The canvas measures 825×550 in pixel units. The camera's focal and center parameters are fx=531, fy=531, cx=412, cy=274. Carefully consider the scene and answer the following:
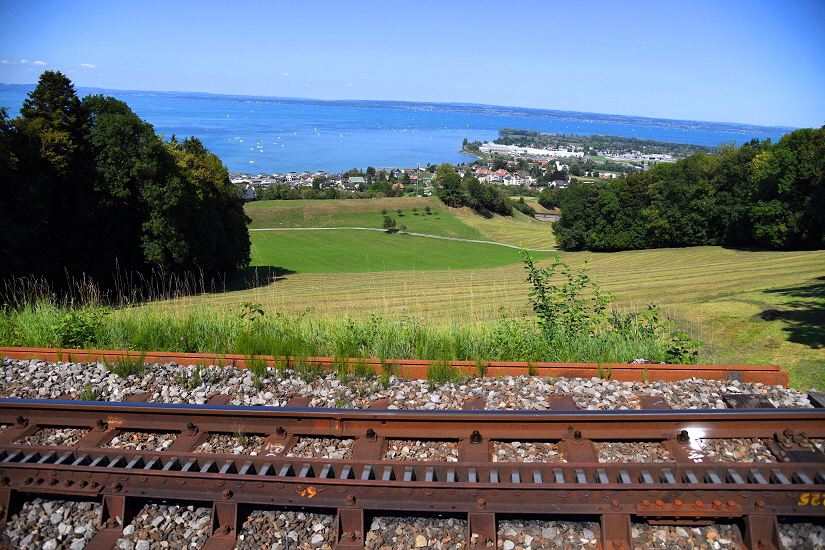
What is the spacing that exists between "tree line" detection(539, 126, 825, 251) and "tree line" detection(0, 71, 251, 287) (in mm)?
39268

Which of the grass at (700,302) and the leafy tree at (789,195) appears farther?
the leafy tree at (789,195)

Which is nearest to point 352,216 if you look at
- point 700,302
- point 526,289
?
point 526,289

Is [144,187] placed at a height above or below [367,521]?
above

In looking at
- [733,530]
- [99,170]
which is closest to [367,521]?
[733,530]

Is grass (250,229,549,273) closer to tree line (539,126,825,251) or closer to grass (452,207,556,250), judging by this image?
grass (452,207,556,250)

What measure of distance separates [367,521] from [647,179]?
5786 centimetres

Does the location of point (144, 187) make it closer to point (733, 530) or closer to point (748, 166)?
point (733, 530)

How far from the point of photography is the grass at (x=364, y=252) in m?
44.7

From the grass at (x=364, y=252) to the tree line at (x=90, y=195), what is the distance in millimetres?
15210

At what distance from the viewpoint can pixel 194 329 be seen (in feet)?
20.9

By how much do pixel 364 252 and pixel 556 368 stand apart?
47.9 metres

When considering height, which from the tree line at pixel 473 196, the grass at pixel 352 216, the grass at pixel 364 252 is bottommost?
the grass at pixel 364 252

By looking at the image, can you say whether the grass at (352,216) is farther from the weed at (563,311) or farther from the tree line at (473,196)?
the weed at (563,311)

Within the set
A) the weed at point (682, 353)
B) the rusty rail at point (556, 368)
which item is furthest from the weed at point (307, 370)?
the weed at point (682, 353)
